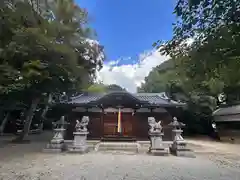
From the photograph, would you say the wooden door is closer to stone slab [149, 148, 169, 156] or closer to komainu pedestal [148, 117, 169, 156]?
komainu pedestal [148, 117, 169, 156]

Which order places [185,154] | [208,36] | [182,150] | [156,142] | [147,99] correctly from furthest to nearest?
[147,99], [156,142], [182,150], [185,154], [208,36]

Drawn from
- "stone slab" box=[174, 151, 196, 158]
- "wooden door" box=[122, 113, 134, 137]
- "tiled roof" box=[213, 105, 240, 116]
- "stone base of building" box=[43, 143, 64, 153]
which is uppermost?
"tiled roof" box=[213, 105, 240, 116]

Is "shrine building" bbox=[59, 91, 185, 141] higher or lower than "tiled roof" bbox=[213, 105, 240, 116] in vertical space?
lower

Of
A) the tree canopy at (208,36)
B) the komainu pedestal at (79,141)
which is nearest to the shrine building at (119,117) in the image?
the komainu pedestal at (79,141)

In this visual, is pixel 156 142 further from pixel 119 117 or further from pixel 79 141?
pixel 119 117

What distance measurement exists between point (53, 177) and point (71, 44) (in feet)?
21.7

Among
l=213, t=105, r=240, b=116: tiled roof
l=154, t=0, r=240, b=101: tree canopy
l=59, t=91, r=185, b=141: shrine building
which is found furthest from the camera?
l=213, t=105, r=240, b=116: tiled roof

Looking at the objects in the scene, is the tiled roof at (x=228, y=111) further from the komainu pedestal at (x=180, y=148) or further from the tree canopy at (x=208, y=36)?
the tree canopy at (x=208, y=36)

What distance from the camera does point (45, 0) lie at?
28.4 feet

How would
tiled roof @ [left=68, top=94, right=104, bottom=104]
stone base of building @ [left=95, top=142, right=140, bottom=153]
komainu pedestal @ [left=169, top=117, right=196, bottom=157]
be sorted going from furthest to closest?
1. tiled roof @ [left=68, top=94, right=104, bottom=104]
2. stone base of building @ [left=95, top=142, right=140, bottom=153]
3. komainu pedestal @ [left=169, top=117, right=196, bottom=157]

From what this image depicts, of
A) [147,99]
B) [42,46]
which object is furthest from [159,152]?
[147,99]

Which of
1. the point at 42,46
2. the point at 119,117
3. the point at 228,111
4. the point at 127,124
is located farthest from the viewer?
the point at 228,111

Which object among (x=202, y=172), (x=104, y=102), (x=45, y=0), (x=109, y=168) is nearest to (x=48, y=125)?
(x=104, y=102)

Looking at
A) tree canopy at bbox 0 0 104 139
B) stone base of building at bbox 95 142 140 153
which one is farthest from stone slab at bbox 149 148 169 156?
tree canopy at bbox 0 0 104 139
